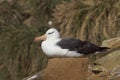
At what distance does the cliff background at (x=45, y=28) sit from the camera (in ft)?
32.1

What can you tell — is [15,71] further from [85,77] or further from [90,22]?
[85,77]

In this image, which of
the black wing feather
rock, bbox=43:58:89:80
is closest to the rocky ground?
rock, bbox=43:58:89:80

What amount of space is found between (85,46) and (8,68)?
11.2ft

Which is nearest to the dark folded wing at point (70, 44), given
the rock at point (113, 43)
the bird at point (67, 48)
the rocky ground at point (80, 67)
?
the bird at point (67, 48)

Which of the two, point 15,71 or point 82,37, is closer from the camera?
point 82,37

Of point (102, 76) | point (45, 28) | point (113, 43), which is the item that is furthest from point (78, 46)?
point (45, 28)

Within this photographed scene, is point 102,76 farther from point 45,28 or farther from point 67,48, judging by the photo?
point 45,28

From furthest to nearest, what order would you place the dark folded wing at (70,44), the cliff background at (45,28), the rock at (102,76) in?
the cliff background at (45,28)
the dark folded wing at (70,44)
the rock at (102,76)

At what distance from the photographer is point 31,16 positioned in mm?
12375

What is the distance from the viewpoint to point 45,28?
11.0 metres

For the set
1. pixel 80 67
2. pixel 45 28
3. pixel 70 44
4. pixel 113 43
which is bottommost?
pixel 45 28

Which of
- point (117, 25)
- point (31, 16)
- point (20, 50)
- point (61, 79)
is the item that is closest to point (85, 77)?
point (61, 79)

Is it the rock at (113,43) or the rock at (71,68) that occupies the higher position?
the rock at (113,43)

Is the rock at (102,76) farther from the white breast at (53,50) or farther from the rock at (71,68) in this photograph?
the white breast at (53,50)
